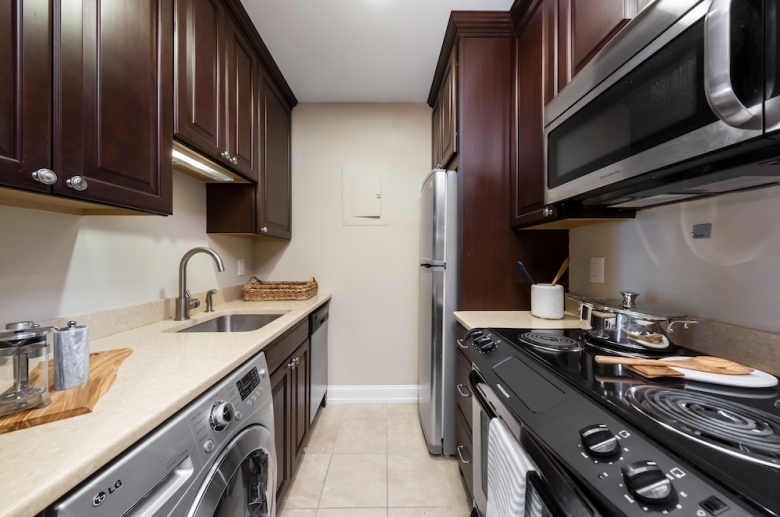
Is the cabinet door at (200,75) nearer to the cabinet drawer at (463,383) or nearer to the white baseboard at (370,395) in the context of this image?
the cabinet drawer at (463,383)

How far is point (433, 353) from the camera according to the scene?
1778mm

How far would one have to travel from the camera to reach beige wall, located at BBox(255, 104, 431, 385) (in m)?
2.50

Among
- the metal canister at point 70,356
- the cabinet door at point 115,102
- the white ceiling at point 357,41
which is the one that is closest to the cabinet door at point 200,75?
the cabinet door at point 115,102

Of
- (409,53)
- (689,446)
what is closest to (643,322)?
(689,446)

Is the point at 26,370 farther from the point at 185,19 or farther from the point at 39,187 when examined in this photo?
the point at 185,19

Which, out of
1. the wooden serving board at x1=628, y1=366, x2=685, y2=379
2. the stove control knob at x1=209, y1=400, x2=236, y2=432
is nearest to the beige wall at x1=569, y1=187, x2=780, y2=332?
the wooden serving board at x1=628, y1=366, x2=685, y2=379

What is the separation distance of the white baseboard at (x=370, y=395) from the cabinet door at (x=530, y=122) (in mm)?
1713

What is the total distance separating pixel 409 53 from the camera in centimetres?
190

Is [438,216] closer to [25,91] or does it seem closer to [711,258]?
[711,258]

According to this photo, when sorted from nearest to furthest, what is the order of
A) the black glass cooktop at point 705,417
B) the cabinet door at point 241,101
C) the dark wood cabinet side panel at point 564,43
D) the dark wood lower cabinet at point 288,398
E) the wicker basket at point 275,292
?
the black glass cooktop at point 705,417
the dark wood cabinet side panel at point 564,43
the dark wood lower cabinet at point 288,398
the cabinet door at point 241,101
the wicker basket at point 275,292

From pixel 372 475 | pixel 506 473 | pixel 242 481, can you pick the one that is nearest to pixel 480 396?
pixel 506 473

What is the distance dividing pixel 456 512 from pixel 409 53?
260 centimetres

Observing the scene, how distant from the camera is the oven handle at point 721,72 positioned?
21.1 inches

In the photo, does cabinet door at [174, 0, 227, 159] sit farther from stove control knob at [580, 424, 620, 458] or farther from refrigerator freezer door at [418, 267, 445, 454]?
stove control knob at [580, 424, 620, 458]
